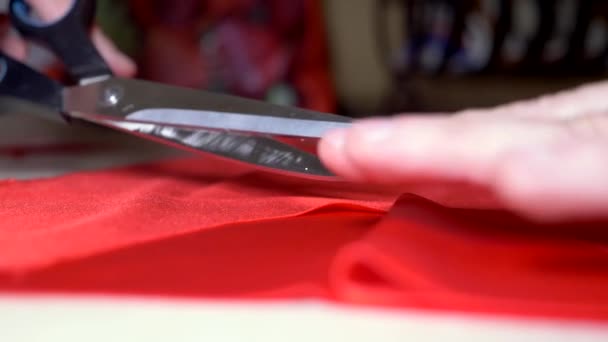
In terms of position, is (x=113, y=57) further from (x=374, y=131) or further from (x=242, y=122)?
(x=374, y=131)

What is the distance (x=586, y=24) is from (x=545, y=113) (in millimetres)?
904

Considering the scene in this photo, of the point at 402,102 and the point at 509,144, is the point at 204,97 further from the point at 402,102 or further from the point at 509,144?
the point at 402,102

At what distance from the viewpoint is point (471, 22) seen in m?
1.17

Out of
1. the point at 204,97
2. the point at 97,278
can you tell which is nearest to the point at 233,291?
the point at 97,278

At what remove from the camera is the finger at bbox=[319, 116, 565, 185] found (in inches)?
9.4

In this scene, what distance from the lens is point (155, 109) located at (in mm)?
406

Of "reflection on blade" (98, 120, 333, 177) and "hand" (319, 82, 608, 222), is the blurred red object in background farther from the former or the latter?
"hand" (319, 82, 608, 222)

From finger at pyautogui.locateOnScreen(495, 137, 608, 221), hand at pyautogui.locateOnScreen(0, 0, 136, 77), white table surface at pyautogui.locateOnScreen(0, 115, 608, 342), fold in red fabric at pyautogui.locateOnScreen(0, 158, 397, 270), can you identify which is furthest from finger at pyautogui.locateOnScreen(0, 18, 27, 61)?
finger at pyautogui.locateOnScreen(495, 137, 608, 221)

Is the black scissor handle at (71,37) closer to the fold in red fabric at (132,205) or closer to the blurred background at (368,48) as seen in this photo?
the fold in red fabric at (132,205)

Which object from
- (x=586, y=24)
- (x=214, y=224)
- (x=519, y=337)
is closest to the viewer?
(x=519, y=337)

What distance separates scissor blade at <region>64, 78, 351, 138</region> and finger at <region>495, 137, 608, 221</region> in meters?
0.11

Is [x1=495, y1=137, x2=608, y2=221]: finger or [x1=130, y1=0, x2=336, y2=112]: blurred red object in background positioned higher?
[x1=130, y1=0, x2=336, y2=112]: blurred red object in background

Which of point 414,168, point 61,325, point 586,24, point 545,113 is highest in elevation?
point 586,24

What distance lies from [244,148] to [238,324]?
0.18m
